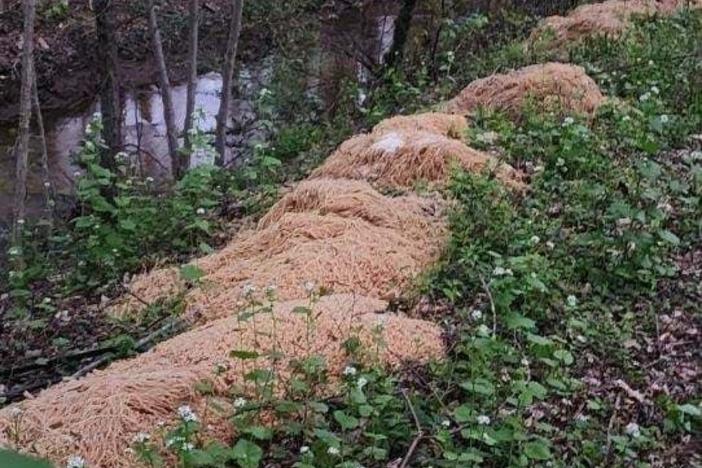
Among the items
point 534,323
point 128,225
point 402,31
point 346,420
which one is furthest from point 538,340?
point 402,31

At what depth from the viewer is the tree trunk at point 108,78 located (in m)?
8.12

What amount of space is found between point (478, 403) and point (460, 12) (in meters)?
9.53

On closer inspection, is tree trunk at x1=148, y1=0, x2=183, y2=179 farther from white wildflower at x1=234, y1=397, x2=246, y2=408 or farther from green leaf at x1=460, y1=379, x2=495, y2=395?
green leaf at x1=460, y1=379, x2=495, y2=395

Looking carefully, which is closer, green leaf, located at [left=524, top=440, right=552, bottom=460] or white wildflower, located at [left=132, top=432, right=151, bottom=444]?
white wildflower, located at [left=132, top=432, right=151, bottom=444]

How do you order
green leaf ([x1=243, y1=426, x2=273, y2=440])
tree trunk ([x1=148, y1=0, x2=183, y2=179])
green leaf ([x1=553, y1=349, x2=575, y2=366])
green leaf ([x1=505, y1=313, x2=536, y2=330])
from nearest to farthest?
1. green leaf ([x1=243, y1=426, x2=273, y2=440])
2. green leaf ([x1=553, y1=349, x2=575, y2=366])
3. green leaf ([x1=505, y1=313, x2=536, y2=330])
4. tree trunk ([x1=148, y1=0, x2=183, y2=179])

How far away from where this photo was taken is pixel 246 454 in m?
2.91

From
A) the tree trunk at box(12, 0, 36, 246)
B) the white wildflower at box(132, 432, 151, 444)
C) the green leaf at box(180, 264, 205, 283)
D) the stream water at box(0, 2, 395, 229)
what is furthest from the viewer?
the stream water at box(0, 2, 395, 229)

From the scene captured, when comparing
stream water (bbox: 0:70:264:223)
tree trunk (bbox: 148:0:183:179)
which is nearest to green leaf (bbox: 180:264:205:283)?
tree trunk (bbox: 148:0:183:179)

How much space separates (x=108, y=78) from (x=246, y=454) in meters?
6.38

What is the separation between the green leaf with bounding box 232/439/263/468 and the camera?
9.45 ft

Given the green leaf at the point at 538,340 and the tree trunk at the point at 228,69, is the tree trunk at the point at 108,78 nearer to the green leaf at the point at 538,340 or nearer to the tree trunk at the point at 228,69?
the tree trunk at the point at 228,69

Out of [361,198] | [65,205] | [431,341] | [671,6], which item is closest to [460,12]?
[671,6]

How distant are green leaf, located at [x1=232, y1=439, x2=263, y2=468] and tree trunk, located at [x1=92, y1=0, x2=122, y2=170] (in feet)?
18.5

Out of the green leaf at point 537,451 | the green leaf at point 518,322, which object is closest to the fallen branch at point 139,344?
the green leaf at point 518,322
